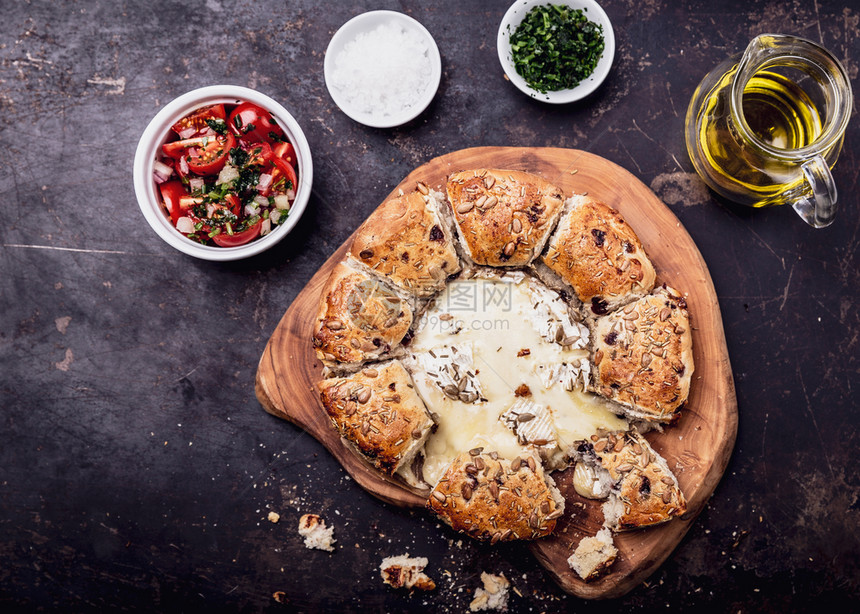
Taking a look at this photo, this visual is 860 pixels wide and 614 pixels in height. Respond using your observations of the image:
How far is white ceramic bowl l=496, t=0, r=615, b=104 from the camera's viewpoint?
368 cm

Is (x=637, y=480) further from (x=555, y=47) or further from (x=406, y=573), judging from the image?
(x=555, y=47)

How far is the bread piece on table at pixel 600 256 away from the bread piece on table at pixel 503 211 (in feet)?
0.42

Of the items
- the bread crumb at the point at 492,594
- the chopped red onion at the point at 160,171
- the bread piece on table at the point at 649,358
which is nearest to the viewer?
the bread piece on table at the point at 649,358

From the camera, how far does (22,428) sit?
13.2 ft

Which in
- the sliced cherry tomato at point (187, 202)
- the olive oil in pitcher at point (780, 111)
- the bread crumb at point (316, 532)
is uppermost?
the olive oil in pitcher at point (780, 111)

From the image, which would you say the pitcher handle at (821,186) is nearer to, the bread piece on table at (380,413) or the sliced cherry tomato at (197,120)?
the bread piece on table at (380,413)

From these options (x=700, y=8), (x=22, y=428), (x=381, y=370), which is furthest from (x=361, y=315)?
(x=700, y=8)

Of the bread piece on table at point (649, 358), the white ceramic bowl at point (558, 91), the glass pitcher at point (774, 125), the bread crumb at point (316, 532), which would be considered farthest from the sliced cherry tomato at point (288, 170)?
the glass pitcher at point (774, 125)

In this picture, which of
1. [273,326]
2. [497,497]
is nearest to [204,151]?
[273,326]

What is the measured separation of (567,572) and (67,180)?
4.38 m

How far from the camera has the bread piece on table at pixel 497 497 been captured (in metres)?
3.37

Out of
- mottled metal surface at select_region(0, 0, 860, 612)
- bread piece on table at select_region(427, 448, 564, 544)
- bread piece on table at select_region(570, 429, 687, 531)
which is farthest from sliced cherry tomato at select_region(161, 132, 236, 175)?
bread piece on table at select_region(570, 429, 687, 531)

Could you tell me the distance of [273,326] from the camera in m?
3.96

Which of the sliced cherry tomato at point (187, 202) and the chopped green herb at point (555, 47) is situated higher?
the chopped green herb at point (555, 47)
